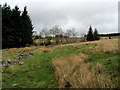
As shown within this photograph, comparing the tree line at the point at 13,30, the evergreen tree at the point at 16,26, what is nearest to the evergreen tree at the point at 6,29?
the tree line at the point at 13,30

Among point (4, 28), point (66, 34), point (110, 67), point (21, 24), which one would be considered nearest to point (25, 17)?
point (21, 24)

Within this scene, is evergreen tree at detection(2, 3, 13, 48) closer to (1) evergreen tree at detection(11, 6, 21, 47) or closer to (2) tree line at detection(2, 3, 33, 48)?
(2) tree line at detection(2, 3, 33, 48)

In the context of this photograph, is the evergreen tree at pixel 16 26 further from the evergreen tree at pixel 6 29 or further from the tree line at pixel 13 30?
the evergreen tree at pixel 6 29

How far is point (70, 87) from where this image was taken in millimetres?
6371

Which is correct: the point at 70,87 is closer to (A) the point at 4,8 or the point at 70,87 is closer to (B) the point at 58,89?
(B) the point at 58,89

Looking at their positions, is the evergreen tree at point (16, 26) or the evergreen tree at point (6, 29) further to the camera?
the evergreen tree at point (16, 26)

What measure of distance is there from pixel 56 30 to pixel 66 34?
58.9 feet

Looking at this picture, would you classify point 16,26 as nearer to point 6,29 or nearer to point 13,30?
point 13,30

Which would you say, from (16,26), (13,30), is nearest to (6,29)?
(13,30)

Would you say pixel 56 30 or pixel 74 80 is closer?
pixel 74 80

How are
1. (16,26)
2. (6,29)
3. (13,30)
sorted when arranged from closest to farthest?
1. (6,29)
2. (13,30)
3. (16,26)

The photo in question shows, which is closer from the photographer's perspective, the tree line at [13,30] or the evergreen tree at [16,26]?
the tree line at [13,30]

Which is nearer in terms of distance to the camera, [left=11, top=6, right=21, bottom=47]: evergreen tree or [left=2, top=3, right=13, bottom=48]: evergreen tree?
[left=2, top=3, right=13, bottom=48]: evergreen tree

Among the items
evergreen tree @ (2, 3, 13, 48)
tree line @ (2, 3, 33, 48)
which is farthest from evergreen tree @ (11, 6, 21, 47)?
evergreen tree @ (2, 3, 13, 48)
